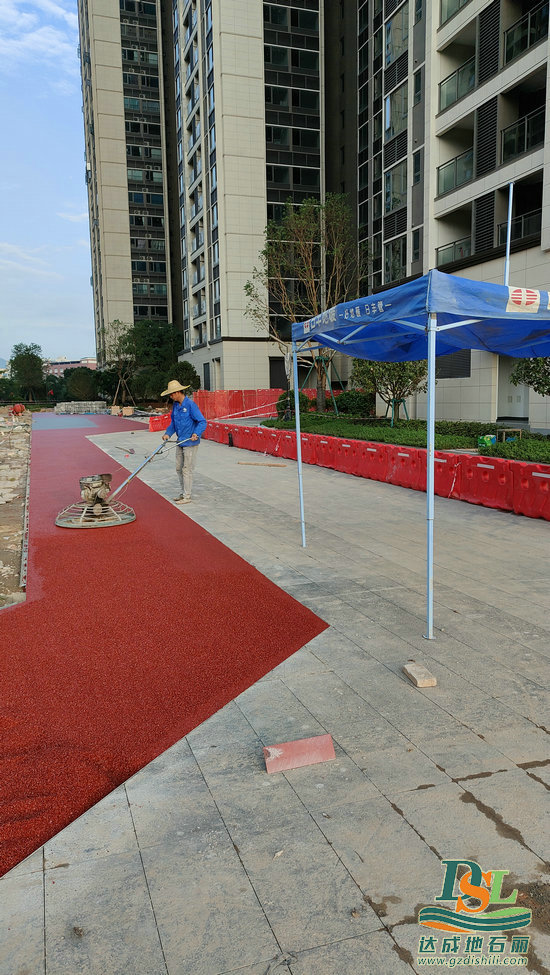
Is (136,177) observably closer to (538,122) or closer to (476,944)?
(538,122)

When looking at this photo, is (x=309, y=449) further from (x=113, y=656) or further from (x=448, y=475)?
(x=113, y=656)

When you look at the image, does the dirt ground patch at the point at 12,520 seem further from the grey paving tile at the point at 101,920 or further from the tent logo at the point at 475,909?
the tent logo at the point at 475,909

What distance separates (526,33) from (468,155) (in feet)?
14.2

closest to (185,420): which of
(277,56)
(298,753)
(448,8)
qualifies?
(298,753)

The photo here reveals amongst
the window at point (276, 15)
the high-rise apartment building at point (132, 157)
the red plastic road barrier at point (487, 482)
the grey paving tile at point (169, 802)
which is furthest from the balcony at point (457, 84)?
the high-rise apartment building at point (132, 157)

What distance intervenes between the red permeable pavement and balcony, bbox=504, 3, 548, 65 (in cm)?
2159

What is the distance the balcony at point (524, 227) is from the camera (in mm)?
21234

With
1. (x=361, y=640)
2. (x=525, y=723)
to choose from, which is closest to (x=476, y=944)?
(x=525, y=723)

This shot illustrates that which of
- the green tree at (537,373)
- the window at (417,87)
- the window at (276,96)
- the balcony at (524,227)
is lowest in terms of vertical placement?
the green tree at (537,373)

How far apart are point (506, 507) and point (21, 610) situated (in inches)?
309

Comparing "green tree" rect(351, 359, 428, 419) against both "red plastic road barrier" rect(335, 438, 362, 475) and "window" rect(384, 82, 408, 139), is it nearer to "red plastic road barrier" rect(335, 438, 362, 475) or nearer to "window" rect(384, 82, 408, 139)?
"red plastic road barrier" rect(335, 438, 362, 475)

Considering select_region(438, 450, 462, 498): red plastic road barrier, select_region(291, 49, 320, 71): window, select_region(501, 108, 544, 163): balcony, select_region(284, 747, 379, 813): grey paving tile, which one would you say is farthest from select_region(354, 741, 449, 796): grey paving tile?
select_region(291, 49, 320, 71): window

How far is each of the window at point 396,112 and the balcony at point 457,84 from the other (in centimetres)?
429

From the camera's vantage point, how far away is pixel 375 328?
8266 millimetres
